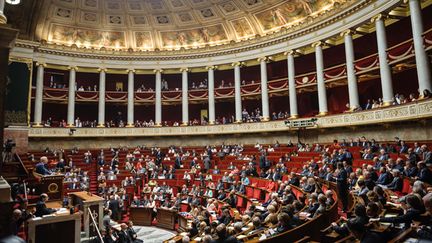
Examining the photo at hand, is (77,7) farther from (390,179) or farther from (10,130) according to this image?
(390,179)

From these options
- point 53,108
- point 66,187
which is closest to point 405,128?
point 66,187

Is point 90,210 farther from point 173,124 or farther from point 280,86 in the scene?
point 280,86

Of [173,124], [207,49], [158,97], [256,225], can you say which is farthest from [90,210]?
[207,49]

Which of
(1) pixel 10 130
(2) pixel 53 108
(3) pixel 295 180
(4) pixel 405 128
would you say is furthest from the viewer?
(2) pixel 53 108

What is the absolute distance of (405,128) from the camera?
48.1 ft

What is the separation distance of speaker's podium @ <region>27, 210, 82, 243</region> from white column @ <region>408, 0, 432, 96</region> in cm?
1476

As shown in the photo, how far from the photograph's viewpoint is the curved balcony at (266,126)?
43.6 ft

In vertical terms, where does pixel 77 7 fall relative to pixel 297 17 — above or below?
above

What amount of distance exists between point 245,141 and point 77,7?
18.0 metres

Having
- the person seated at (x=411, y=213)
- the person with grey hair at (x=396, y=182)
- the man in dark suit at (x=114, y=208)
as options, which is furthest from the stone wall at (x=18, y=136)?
the person seated at (x=411, y=213)

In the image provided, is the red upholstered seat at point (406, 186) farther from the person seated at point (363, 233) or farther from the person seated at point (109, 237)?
the person seated at point (109, 237)

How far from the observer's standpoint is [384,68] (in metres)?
16.0

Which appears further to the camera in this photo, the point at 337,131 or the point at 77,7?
the point at 77,7

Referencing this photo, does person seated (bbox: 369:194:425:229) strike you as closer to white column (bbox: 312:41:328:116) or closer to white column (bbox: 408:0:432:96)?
white column (bbox: 408:0:432:96)
